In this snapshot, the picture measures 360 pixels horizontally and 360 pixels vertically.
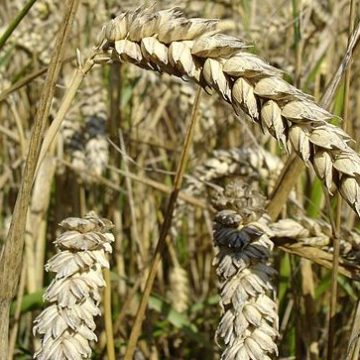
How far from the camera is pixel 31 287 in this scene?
1231mm

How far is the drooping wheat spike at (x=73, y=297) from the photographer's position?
0.62m

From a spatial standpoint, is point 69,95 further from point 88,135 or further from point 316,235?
point 88,135

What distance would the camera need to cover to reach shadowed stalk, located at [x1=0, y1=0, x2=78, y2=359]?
24.1 inches

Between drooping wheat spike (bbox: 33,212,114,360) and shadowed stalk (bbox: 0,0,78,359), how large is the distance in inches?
1.2

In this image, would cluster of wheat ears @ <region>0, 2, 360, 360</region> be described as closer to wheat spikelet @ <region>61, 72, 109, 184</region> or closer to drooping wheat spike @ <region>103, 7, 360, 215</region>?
drooping wheat spike @ <region>103, 7, 360, 215</region>

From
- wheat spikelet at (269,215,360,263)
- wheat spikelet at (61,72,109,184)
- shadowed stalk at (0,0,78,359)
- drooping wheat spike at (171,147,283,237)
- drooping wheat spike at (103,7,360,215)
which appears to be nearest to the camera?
drooping wheat spike at (103,7,360,215)

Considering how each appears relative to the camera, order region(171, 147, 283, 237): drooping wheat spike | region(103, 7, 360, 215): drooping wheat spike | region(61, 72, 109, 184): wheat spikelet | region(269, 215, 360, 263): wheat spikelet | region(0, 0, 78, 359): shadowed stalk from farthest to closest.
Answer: region(61, 72, 109, 184): wheat spikelet → region(171, 147, 283, 237): drooping wheat spike → region(269, 215, 360, 263): wheat spikelet → region(0, 0, 78, 359): shadowed stalk → region(103, 7, 360, 215): drooping wheat spike

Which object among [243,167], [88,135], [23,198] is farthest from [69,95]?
[88,135]

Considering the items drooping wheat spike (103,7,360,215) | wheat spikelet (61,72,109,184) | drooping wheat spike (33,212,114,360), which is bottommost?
drooping wheat spike (33,212,114,360)

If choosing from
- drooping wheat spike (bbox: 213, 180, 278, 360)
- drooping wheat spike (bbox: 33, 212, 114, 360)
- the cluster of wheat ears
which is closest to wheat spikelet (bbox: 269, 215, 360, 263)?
the cluster of wheat ears

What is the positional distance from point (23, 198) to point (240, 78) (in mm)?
193

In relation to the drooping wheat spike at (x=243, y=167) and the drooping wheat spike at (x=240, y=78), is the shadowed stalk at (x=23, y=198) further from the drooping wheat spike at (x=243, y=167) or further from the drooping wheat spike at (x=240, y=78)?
the drooping wheat spike at (x=243, y=167)

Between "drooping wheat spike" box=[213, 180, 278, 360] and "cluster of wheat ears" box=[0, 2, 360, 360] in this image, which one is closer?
"cluster of wheat ears" box=[0, 2, 360, 360]

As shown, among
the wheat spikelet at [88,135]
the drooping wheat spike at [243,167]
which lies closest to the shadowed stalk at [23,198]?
the drooping wheat spike at [243,167]
